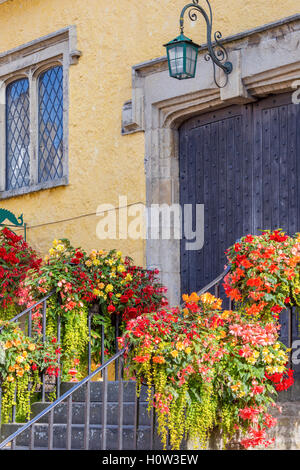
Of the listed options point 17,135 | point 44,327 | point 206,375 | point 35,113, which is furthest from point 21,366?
point 17,135

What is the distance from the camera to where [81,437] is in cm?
618

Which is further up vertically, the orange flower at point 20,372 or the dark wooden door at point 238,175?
the dark wooden door at point 238,175

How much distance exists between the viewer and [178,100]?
26.5ft

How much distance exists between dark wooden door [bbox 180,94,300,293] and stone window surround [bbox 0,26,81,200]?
5.78 ft

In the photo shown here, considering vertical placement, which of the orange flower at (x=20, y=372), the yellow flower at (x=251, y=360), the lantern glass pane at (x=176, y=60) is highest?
the lantern glass pane at (x=176, y=60)

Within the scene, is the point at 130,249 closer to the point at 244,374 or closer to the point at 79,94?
the point at 79,94

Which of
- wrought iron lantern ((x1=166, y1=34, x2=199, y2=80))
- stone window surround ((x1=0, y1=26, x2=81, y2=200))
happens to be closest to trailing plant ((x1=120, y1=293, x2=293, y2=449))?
wrought iron lantern ((x1=166, y1=34, x2=199, y2=80))

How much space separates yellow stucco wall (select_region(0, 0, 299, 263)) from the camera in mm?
8453

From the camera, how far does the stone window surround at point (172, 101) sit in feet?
24.0

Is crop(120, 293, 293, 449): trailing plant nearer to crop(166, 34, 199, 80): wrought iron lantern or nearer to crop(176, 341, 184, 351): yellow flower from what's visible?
crop(176, 341, 184, 351): yellow flower

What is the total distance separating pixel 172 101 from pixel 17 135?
292 centimetres

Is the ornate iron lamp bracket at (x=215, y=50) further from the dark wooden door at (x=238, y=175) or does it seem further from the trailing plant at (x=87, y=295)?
the trailing plant at (x=87, y=295)

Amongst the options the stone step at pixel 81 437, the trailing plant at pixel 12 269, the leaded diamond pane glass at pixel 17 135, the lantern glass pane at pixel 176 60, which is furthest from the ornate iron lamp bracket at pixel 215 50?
the stone step at pixel 81 437

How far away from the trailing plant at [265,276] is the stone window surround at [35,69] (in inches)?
153
